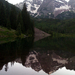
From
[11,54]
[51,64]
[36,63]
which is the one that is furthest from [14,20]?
[51,64]

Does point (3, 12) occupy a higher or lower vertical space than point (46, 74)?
higher

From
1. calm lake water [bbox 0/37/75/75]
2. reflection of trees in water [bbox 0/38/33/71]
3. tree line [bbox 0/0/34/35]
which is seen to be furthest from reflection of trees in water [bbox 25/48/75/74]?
tree line [bbox 0/0/34/35]

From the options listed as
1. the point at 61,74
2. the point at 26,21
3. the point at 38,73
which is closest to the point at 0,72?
the point at 38,73

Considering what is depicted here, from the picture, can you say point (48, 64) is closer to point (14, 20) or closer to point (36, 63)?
point (36, 63)

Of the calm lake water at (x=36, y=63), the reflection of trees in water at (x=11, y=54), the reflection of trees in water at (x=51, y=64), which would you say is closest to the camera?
the calm lake water at (x=36, y=63)

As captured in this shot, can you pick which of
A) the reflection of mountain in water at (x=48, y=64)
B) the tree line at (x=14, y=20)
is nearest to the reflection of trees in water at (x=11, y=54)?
the reflection of mountain in water at (x=48, y=64)

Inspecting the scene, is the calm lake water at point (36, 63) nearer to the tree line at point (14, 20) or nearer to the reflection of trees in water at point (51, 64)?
the reflection of trees in water at point (51, 64)

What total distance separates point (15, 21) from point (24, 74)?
302ft

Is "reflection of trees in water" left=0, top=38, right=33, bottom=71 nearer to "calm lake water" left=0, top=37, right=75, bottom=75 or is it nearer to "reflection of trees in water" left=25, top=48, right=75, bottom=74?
A: "calm lake water" left=0, top=37, right=75, bottom=75

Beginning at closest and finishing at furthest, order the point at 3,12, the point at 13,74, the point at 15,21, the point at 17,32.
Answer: the point at 13,74 < the point at 17,32 < the point at 3,12 < the point at 15,21

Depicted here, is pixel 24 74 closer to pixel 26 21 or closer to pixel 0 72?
pixel 0 72

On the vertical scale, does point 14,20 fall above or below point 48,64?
above

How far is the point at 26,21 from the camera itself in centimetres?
10681

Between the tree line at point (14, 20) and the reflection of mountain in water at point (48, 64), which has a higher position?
the tree line at point (14, 20)
